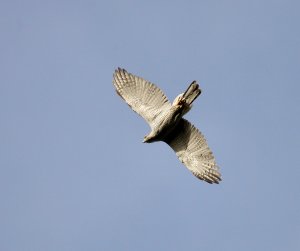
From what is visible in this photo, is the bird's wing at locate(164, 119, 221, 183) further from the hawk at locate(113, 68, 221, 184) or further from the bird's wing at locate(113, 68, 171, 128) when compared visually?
the bird's wing at locate(113, 68, 171, 128)

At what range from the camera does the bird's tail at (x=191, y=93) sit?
27250 mm

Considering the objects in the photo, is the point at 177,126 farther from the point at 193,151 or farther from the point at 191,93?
the point at 191,93

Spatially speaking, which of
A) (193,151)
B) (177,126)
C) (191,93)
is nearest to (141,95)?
(177,126)

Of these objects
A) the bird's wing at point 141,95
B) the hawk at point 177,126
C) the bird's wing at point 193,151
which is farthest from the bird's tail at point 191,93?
the bird's wing at point 141,95

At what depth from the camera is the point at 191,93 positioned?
2730 cm

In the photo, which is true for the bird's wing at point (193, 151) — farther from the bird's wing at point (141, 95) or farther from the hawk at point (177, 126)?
the bird's wing at point (141, 95)

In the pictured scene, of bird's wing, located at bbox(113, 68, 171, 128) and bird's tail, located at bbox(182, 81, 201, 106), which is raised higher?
bird's tail, located at bbox(182, 81, 201, 106)

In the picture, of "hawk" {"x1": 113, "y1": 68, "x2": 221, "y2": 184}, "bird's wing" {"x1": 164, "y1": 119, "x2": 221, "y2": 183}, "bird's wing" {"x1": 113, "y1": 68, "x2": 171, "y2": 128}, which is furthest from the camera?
"bird's wing" {"x1": 113, "y1": 68, "x2": 171, "y2": 128}

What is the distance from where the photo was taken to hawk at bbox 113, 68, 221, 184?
1072 inches

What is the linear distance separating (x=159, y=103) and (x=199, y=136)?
1.87m

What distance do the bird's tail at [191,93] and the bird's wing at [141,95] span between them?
34.2 inches

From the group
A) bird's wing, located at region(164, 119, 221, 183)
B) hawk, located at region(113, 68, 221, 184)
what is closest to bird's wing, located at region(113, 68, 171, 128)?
hawk, located at region(113, 68, 221, 184)

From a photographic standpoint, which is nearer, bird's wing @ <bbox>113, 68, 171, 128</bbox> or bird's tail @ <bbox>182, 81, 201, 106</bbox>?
bird's tail @ <bbox>182, 81, 201, 106</bbox>

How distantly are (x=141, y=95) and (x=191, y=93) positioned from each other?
88.3 inches
